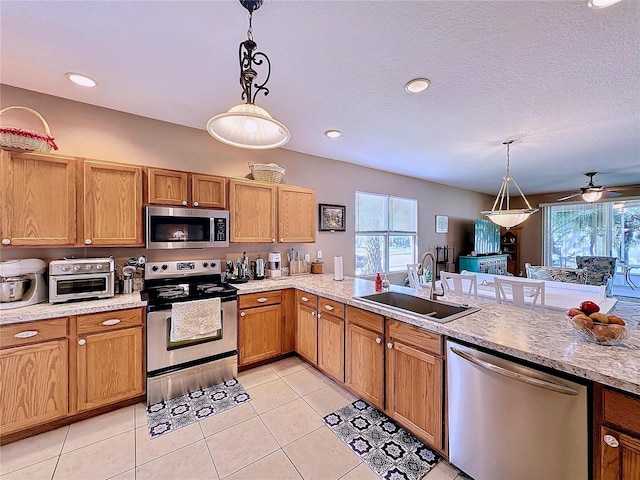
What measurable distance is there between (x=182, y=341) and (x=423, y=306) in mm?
2105

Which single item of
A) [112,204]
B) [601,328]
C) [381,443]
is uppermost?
[112,204]

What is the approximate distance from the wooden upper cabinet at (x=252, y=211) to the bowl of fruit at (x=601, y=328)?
2650 millimetres

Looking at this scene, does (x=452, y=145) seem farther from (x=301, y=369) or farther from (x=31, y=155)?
(x=31, y=155)

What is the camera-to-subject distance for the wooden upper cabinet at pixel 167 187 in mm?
2490

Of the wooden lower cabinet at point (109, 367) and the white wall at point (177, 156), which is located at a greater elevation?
the white wall at point (177, 156)

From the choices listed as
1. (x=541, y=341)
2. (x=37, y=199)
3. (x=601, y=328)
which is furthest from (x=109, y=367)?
(x=601, y=328)

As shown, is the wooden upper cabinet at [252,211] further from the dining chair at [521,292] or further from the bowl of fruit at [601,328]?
the bowl of fruit at [601,328]

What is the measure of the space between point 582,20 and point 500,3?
50cm

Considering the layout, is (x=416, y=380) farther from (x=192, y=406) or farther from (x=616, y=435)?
(x=192, y=406)

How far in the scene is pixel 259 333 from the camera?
281 cm

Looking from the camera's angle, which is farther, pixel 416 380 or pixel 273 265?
pixel 273 265

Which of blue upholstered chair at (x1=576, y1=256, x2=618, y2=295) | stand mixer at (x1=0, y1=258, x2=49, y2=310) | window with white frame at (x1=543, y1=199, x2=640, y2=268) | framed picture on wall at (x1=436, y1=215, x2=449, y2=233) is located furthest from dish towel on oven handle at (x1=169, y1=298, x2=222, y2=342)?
window with white frame at (x1=543, y1=199, x2=640, y2=268)

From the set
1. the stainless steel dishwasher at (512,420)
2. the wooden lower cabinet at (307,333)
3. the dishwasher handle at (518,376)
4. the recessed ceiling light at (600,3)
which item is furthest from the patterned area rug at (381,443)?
the recessed ceiling light at (600,3)

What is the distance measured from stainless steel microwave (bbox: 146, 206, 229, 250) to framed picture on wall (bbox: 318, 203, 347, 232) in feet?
5.01
